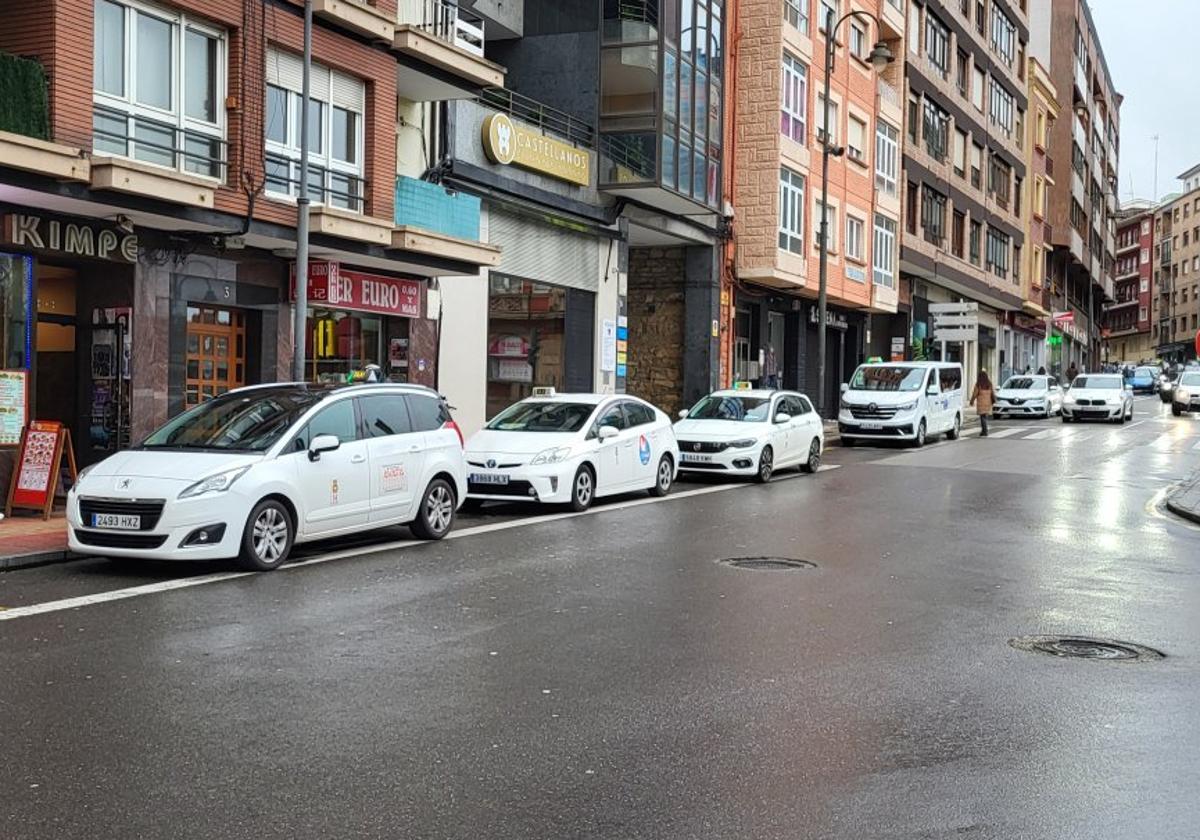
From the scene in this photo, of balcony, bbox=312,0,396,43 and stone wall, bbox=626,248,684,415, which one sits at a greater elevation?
balcony, bbox=312,0,396,43

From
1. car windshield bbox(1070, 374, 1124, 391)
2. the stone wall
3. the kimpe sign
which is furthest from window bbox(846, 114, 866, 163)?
the kimpe sign

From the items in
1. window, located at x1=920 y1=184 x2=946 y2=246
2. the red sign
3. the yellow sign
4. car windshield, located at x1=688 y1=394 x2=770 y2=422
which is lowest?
car windshield, located at x1=688 y1=394 x2=770 y2=422

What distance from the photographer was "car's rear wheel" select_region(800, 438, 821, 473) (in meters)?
21.7

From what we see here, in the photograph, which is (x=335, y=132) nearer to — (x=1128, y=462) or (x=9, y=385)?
(x=9, y=385)

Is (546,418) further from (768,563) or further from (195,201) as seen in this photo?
(768,563)

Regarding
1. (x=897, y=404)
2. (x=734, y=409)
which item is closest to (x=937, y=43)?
(x=897, y=404)

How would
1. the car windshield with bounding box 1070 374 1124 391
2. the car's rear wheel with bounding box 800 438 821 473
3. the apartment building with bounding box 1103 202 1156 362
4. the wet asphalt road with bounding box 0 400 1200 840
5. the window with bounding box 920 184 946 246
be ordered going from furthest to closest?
1. the apartment building with bounding box 1103 202 1156 362
2. the window with bounding box 920 184 946 246
3. the car windshield with bounding box 1070 374 1124 391
4. the car's rear wheel with bounding box 800 438 821 473
5. the wet asphalt road with bounding box 0 400 1200 840

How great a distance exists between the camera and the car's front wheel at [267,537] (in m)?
9.91

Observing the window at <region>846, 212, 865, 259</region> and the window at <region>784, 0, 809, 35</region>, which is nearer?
the window at <region>784, 0, 809, 35</region>

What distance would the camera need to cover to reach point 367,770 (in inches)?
191

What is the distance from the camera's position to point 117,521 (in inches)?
382

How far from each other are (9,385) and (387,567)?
19.3 ft

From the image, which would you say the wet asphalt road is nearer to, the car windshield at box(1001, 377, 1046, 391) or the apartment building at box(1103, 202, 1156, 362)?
the car windshield at box(1001, 377, 1046, 391)

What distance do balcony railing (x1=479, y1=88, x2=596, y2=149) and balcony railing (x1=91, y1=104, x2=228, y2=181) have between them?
8.13m
